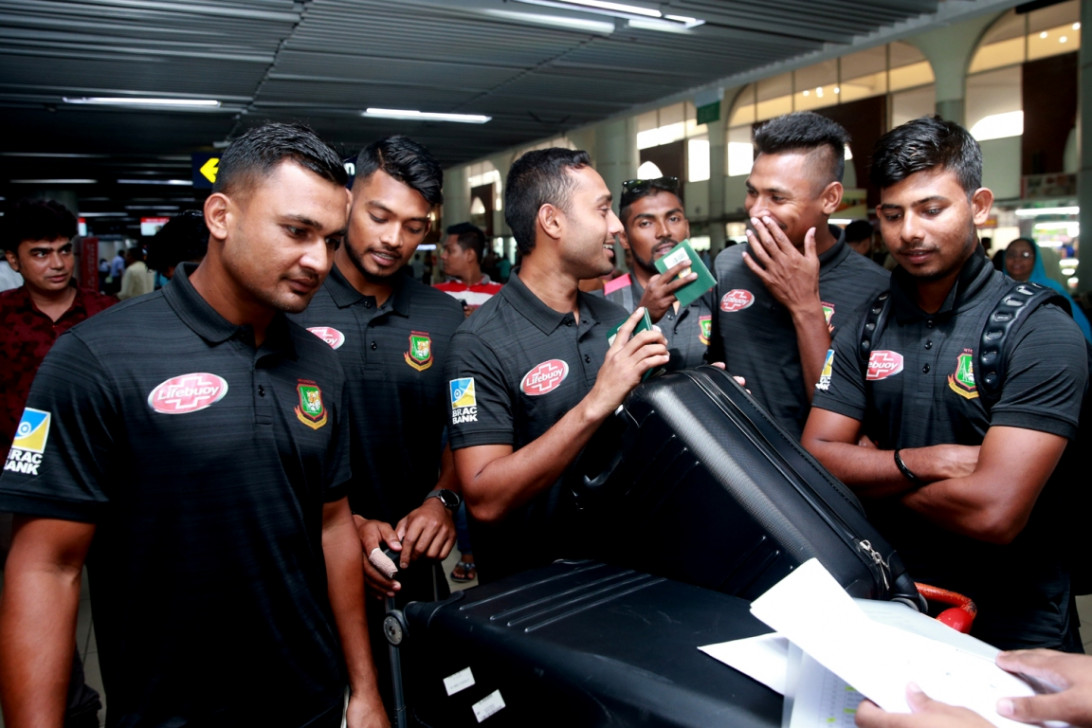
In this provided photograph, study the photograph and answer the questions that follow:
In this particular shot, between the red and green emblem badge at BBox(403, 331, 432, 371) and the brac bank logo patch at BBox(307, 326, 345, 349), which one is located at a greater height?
the brac bank logo patch at BBox(307, 326, 345, 349)

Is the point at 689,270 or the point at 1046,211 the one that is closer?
the point at 689,270

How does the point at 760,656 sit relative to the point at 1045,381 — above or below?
below

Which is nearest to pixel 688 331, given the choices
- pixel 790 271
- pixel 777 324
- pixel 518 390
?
pixel 777 324

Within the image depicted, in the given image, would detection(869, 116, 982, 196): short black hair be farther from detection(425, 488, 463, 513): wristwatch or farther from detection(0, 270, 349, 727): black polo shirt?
detection(0, 270, 349, 727): black polo shirt

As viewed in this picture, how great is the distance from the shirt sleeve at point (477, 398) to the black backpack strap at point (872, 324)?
82 centimetres

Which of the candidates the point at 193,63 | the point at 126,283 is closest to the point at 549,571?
the point at 193,63

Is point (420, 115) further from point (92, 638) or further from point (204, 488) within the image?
point (204, 488)

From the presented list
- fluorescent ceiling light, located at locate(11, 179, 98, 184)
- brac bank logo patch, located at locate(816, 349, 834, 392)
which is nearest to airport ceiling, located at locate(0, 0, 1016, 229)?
brac bank logo patch, located at locate(816, 349, 834, 392)

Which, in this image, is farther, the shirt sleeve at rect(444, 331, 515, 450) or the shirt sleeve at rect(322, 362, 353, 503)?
the shirt sleeve at rect(444, 331, 515, 450)

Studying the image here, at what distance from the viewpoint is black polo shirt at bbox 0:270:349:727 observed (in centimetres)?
121

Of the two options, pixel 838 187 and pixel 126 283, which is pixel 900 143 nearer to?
pixel 838 187

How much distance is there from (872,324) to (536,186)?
0.88 metres

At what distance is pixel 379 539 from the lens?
1.82 metres

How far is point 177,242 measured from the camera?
3.96 m
